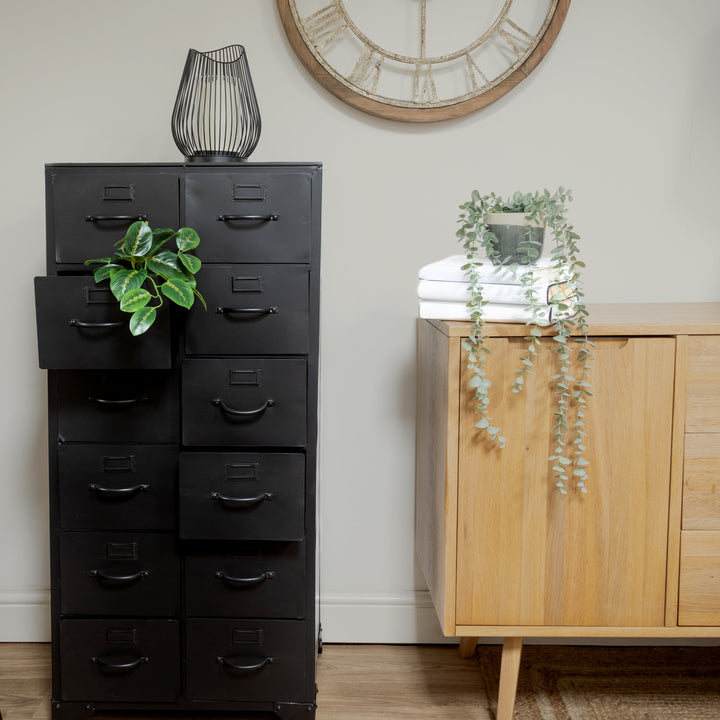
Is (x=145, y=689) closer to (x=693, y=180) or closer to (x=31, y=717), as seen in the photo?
(x=31, y=717)

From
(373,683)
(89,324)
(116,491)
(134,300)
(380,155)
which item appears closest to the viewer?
(134,300)

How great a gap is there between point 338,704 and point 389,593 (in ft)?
1.27

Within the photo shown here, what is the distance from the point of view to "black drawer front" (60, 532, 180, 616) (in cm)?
173

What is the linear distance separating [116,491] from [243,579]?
342mm

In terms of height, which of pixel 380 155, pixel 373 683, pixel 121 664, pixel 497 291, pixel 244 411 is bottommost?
pixel 373 683

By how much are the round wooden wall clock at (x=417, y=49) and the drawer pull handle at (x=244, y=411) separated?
0.88 meters

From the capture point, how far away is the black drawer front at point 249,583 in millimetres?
1732

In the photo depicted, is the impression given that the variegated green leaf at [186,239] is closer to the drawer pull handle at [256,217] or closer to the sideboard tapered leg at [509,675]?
the drawer pull handle at [256,217]

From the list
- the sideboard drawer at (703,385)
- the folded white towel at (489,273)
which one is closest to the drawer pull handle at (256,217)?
the folded white towel at (489,273)

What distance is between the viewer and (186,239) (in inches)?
61.4

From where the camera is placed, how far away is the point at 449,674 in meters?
2.03

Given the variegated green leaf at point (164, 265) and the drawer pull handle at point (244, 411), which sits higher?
the variegated green leaf at point (164, 265)

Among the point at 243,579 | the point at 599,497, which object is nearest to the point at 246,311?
the point at 243,579

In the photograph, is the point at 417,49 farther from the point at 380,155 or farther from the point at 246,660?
the point at 246,660
